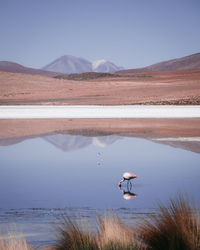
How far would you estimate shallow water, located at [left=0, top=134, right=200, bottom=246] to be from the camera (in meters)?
4.86

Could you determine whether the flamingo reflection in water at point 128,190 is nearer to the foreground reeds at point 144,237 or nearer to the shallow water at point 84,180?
the shallow water at point 84,180

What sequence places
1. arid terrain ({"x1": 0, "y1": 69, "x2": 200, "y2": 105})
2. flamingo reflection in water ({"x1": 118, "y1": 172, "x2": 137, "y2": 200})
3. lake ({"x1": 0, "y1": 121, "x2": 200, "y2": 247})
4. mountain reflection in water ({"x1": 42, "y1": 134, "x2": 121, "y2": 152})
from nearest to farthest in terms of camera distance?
lake ({"x1": 0, "y1": 121, "x2": 200, "y2": 247}) < flamingo reflection in water ({"x1": 118, "y1": 172, "x2": 137, "y2": 200}) < mountain reflection in water ({"x1": 42, "y1": 134, "x2": 121, "y2": 152}) < arid terrain ({"x1": 0, "y1": 69, "x2": 200, "y2": 105})

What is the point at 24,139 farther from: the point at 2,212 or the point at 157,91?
the point at 157,91

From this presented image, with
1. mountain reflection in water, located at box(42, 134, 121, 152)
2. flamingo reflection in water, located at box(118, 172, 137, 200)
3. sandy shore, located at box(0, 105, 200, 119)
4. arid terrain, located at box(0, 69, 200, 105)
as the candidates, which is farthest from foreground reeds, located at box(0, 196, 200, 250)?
arid terrain, located at box(0, 69, 200, 105)

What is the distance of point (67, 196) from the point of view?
5.82 m

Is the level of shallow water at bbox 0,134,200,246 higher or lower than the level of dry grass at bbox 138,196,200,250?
higher

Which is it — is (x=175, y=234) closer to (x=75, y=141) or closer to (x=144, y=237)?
(x=144, y=237)

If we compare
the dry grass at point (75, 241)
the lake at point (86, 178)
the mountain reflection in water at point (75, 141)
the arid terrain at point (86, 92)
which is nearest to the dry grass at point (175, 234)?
the dry grass at point (75, 241)

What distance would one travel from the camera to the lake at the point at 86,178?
486 cm

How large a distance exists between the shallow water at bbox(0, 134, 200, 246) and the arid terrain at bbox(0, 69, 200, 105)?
23836mm

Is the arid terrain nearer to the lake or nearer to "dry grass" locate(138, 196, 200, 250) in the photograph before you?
the lake

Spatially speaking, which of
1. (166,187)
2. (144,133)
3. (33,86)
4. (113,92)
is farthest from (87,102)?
(166,187)

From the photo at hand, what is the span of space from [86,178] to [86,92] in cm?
3891

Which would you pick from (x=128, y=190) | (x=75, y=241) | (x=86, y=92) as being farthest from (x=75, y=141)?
(x=86, y=92)
